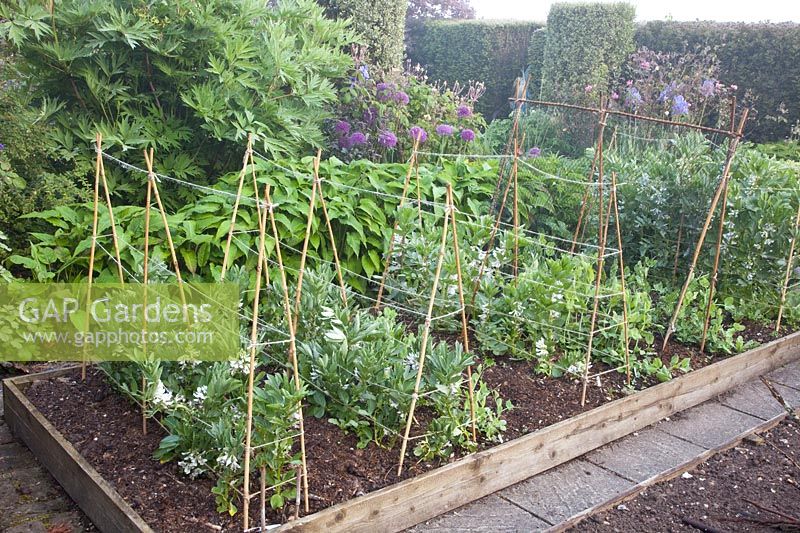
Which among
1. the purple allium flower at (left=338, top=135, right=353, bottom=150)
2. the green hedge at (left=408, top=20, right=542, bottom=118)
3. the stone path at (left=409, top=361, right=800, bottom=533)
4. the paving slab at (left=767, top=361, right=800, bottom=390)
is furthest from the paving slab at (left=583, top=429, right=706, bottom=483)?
the green hedge at (left=408, top=20, right=542, bottom=118)

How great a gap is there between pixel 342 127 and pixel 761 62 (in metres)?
6.35

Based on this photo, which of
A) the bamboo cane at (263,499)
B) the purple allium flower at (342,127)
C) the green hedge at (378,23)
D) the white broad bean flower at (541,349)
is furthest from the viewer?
the green hedge at (378,23)

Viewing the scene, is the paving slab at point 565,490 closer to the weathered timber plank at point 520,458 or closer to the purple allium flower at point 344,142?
the weathered timber plank at point 520,458

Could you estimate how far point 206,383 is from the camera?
296cm

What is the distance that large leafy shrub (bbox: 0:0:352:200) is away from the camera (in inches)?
182

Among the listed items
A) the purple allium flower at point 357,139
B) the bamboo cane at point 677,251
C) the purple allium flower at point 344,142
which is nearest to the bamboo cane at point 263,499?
the bamboo cane at point 677,251

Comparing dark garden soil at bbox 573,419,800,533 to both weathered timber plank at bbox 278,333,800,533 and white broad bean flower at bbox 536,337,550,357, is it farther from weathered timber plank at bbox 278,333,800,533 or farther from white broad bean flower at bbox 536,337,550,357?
white broad bean flower at bbox 536,337,550,357

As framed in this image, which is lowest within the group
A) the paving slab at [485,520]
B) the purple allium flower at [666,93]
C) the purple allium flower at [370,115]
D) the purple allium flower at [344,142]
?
the paving slab at [485,520]

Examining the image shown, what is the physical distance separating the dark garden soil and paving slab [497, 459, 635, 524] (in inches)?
3.6

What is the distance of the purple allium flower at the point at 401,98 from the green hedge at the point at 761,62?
5.08m

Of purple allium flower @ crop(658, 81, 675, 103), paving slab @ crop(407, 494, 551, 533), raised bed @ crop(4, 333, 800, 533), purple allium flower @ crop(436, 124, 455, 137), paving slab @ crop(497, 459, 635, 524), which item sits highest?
purple allium flower @ crop(658, 81, 675, 103)

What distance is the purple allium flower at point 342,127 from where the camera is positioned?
6.10 m

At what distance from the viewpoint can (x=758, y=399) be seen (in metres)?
4.12

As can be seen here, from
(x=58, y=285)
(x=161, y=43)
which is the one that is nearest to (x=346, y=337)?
(x=58, y=285)
